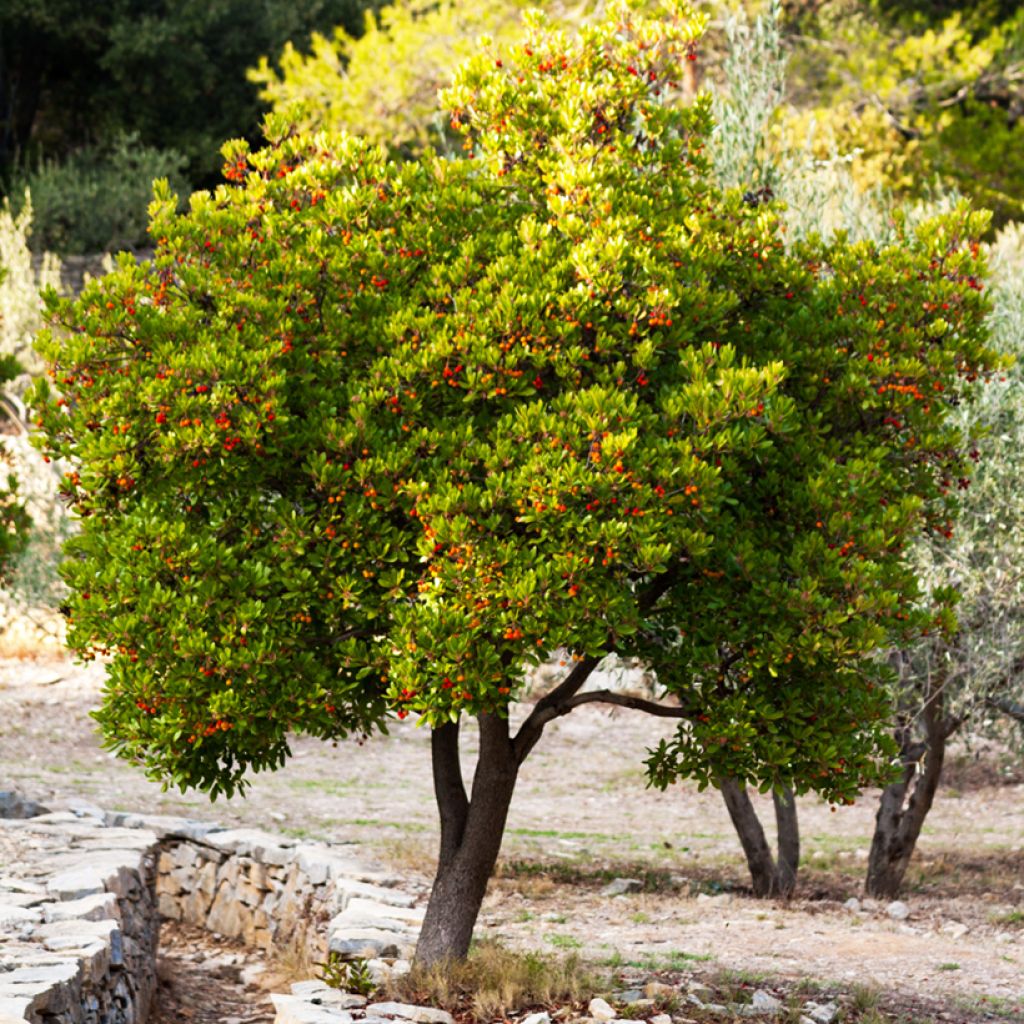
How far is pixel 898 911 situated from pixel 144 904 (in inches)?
267

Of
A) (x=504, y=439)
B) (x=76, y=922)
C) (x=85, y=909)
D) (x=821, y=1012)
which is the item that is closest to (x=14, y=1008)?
(x=76, y=922)

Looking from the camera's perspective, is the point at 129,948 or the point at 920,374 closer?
the point at 920,374

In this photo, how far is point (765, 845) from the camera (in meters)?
13.3

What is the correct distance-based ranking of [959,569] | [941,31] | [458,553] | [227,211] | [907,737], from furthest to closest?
[941,31], [907,737], [959,569], [227,211], [458,553]

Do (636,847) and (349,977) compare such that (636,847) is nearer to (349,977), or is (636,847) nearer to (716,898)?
(716,898)

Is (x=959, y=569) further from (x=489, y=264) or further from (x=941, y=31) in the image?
(x=941, y=31)

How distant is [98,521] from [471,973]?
347cm

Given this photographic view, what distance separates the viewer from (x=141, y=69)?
3522cm

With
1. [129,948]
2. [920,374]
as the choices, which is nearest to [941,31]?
[920,374]

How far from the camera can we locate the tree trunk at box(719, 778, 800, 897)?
1310 cm

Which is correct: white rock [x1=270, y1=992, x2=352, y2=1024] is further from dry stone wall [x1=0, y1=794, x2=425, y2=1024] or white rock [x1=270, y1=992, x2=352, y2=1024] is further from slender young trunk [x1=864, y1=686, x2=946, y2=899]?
slender young trunk [x1=864, y1=686, x2=946, y2=899]

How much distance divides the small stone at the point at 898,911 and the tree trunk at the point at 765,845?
3.27ft

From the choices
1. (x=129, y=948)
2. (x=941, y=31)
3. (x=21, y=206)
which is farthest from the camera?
(x=21, y=206)

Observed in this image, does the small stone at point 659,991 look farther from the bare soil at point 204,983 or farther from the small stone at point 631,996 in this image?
the bare soil at point 204,983
